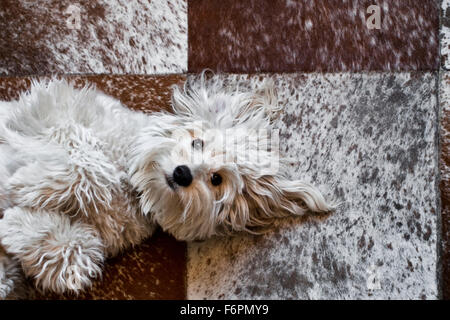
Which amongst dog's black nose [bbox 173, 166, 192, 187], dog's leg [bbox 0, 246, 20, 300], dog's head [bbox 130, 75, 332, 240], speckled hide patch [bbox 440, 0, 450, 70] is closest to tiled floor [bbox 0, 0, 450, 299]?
speckled hide patch [bbox 440, 0, 450, 70]

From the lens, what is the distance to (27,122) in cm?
151

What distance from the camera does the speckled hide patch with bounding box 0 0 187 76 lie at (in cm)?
185

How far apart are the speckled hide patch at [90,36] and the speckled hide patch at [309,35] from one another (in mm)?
118

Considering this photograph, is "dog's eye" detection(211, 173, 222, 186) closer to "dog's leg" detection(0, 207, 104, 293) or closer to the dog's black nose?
the dog's black nose

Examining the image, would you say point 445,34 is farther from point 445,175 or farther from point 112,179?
point 112,179

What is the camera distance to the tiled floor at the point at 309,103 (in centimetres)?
169

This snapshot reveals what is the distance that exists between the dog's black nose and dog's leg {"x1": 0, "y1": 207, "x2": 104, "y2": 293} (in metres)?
0.38

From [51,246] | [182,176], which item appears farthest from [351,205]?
[51,246]

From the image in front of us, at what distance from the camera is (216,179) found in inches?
58.6

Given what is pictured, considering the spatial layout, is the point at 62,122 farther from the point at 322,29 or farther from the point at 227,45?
the point at 322,29

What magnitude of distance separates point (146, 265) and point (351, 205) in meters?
0.84

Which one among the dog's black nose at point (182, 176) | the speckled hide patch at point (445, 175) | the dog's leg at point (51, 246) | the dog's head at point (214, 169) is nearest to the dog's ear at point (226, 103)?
the dog's head at point (214, 169)

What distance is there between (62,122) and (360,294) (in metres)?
1.26
